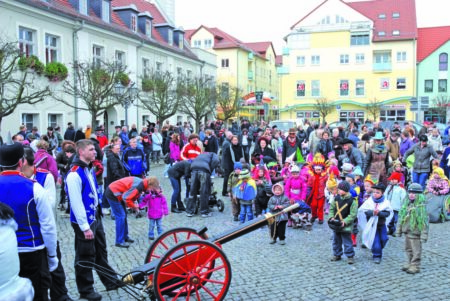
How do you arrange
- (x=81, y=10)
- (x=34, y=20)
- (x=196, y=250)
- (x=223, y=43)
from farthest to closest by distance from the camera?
(x=223, y=43) → (x=81, y=10) → (x=34, y=20) → (x=196, y=250)

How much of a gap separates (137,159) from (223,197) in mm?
3269

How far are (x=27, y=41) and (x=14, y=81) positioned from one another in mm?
7180

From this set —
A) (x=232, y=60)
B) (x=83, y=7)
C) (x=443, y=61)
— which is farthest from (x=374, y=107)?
(x=83, y=7)

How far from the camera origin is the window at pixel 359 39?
49.7 m

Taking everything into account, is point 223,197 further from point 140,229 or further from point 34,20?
point 34,20

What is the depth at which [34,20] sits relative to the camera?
20.2 metres

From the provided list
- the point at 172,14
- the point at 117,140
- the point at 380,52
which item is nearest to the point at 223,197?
the point at 117,140

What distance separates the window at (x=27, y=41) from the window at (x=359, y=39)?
126 ft

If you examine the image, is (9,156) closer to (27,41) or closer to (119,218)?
(119,218)

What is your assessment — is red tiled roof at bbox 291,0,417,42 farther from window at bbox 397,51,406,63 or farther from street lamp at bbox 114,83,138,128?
street lamp at bbox 114,83,138,128

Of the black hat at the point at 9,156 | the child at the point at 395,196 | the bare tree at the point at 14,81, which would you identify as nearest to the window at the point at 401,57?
the bare tree at the point at 14,81

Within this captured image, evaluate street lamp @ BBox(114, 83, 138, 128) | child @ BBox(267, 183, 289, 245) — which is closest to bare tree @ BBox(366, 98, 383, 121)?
street lamp @ BBox(114, 83, 138, 128)

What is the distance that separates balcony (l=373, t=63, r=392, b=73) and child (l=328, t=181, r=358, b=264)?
148 ft

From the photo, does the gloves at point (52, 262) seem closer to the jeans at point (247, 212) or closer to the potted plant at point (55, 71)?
the jeans at point (247, 212)
